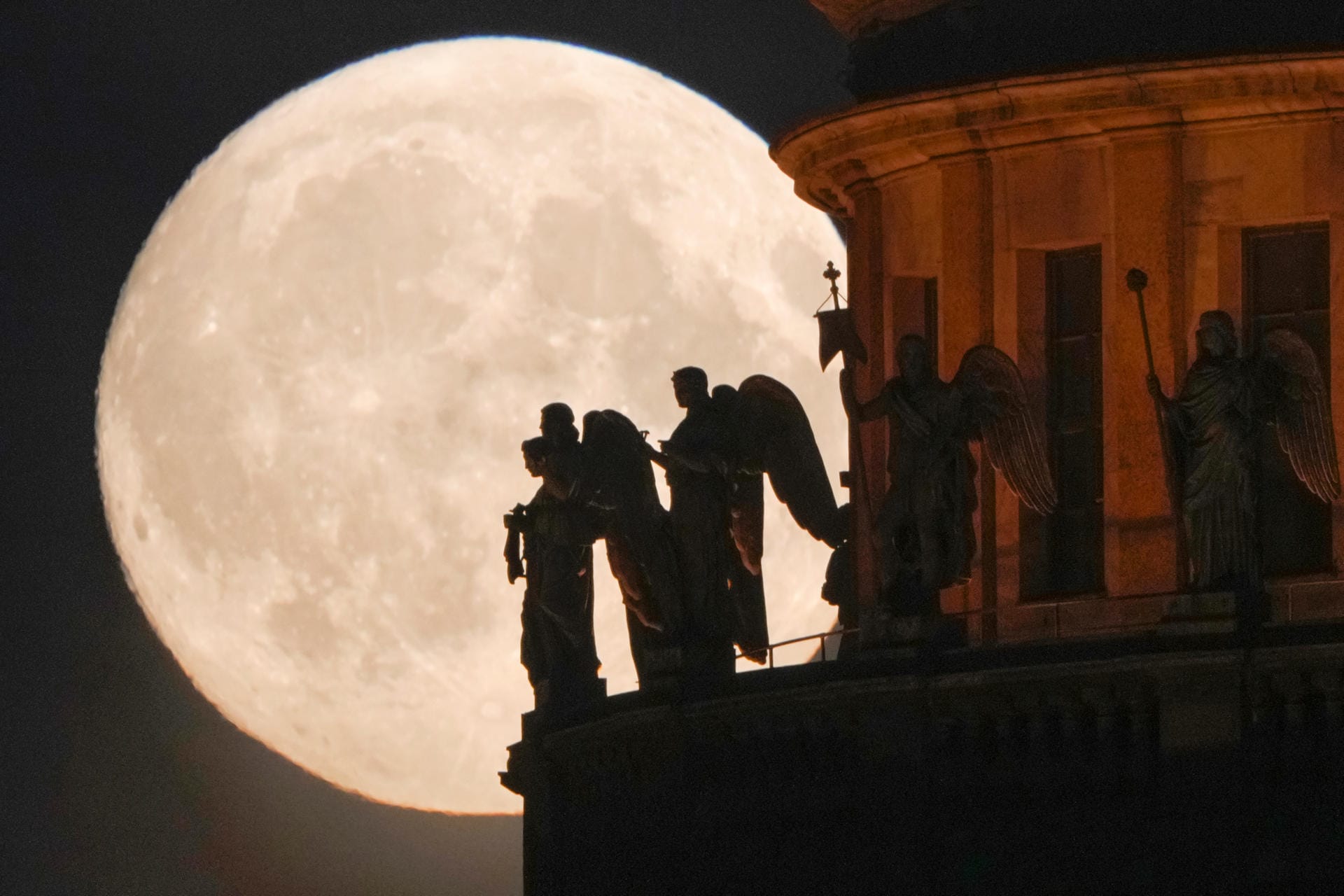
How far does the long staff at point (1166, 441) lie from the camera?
4991 centimetres

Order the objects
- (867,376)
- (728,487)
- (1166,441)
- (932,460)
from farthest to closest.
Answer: (867,376)
(728,487)
(932,460)
(1166,441)

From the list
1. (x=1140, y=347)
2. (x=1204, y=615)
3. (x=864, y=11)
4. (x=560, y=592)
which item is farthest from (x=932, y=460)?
(x=864, y=11)

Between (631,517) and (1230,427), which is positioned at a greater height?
(1230,427)

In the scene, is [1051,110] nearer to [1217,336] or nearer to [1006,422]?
[1006,422]

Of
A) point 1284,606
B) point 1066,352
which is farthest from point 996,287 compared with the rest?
point 1284,606

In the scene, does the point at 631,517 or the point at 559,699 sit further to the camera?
the point at 559,699

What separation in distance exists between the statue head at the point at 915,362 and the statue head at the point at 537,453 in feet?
12.7

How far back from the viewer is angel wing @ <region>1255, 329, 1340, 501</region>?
4950 cm

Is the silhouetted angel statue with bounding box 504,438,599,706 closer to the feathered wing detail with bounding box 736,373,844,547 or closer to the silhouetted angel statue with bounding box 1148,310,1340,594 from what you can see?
the feathered wing detail with bounding box 736,373,844,547

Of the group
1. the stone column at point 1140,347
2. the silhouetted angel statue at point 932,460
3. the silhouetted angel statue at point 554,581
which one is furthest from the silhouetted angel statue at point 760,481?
the stone column at point 1140,347

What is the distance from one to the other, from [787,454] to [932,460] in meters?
3.88

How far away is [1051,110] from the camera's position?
53.5m

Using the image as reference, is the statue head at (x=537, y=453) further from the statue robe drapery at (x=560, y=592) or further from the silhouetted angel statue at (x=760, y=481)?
the silhouetted angel statue at (x=760, y=481)

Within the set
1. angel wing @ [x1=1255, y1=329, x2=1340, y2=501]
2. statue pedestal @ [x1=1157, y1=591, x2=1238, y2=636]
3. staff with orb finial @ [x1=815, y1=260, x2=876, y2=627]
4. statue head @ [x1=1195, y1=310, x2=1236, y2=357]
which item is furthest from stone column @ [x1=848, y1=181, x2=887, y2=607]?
statue pedestal @ [x1=1157, y1=591, x2=1238, y2=636]
